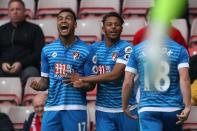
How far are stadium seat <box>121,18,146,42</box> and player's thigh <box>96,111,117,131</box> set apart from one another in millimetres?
2843

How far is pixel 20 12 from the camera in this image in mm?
10312

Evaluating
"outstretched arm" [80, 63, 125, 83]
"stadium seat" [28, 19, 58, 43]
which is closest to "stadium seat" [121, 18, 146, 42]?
"stadium seat" [28, 19, 58, 43]

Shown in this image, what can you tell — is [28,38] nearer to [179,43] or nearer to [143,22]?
[143,22]

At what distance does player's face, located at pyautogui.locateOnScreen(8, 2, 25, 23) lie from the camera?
1027 centimetres

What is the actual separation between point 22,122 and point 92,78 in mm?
2275

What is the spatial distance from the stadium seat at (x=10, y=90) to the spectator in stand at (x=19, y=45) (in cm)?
19

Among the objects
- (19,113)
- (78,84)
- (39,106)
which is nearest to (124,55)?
(78,84)

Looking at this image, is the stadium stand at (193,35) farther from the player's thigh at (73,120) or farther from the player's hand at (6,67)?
the player's thigh at (73,120)

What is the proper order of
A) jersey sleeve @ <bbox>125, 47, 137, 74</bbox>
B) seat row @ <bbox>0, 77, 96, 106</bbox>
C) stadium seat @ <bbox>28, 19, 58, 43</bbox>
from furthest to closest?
1. stadium seat @ <bbox>28, 19, 58, 43</bbox>
2. seat row @ <bbox>0, 77, 96, 106</bbox>
3. jersey sleeve @ <bbox>125, 47, 137, 74</bbox>


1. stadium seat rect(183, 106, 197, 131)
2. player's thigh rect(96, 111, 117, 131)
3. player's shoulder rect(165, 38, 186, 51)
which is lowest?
stadium seat rect(183, 106, 197, 131)

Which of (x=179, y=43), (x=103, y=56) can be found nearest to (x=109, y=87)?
(x=103, y=56)

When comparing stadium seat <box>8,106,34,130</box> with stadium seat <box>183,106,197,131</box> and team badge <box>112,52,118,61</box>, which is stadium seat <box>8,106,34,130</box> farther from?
team badge <box>112,52,118,61</box>

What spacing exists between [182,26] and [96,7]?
1.42 meters

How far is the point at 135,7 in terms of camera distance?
36.4 feet
